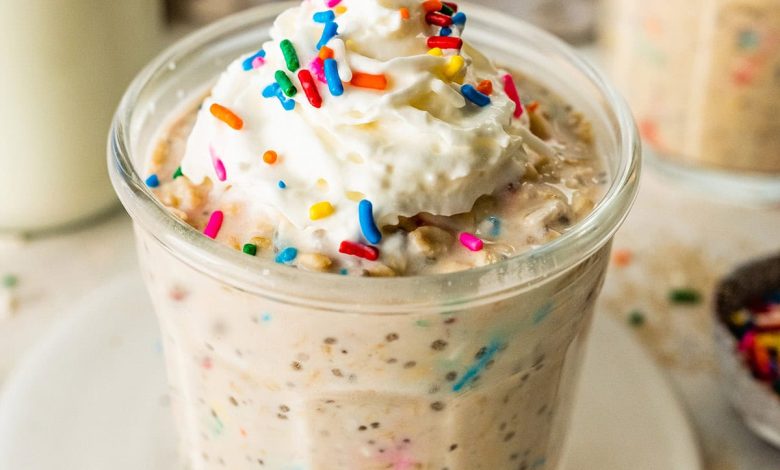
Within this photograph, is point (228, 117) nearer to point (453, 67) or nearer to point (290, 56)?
point (290, 56)

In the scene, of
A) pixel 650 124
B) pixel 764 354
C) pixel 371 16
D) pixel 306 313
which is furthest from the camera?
pixel 650 124

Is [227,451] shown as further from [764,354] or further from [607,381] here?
[764,354]

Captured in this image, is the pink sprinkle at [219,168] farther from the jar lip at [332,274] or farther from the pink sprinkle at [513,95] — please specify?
the pink sprinkle at [513,95]

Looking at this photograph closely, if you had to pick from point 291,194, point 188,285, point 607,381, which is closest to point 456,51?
point 291,194

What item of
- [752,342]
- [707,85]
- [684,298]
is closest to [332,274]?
[752,342]

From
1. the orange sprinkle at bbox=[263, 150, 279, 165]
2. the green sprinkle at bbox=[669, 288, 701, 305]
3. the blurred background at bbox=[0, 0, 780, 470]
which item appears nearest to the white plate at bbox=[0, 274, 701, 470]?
the blurred background at bbox=[0, 0, 780, 470]

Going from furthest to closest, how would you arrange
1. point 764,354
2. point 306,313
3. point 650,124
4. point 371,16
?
point 650,124 → point 764,354 → point 371,16 → point 306,313
